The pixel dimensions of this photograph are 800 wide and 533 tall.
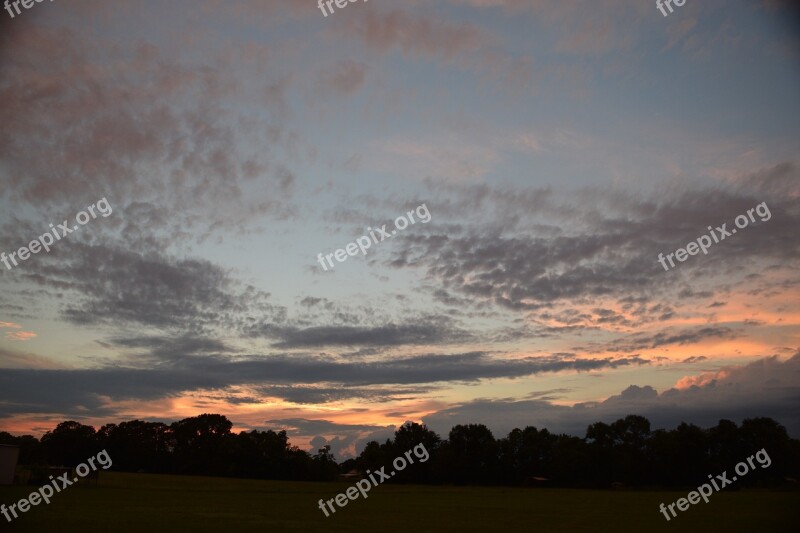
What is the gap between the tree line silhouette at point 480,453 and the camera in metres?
140

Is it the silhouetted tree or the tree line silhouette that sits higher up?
the silhouetted tree

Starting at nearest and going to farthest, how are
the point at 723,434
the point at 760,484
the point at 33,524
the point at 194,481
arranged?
the point at 33,524 < the point at 194,481 < the point at 760,484 < the point at 723,434

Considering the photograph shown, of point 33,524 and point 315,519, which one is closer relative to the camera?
point 33,524

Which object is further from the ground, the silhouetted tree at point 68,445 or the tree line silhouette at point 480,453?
the silhouetted tree at point 68,445

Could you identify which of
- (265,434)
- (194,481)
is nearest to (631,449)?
(265,434)

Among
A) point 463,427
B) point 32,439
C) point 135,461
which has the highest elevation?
point 32,439

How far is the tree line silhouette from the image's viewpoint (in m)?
140

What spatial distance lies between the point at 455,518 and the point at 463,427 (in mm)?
139958

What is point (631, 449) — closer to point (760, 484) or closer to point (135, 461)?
point (760, 484)

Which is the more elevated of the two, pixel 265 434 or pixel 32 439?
pixel 32 439

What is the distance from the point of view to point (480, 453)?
6619 inches

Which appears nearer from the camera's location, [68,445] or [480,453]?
[68,445]

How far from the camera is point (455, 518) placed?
3978 cm

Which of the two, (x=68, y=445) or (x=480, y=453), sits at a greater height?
(x=68, y=445)
